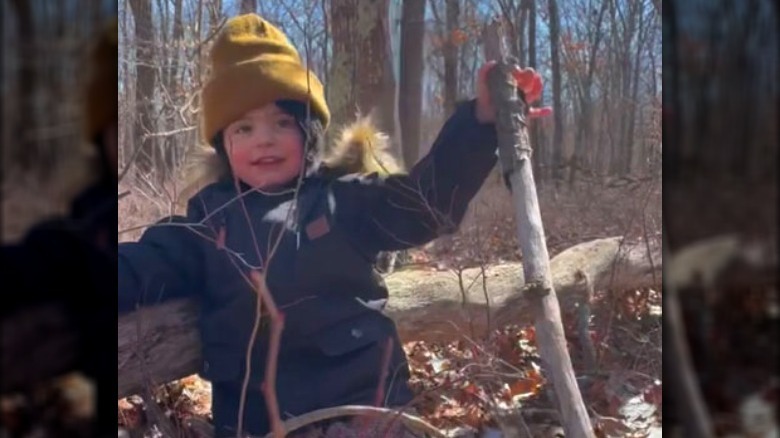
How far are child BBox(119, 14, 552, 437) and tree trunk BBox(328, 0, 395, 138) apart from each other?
3 cm

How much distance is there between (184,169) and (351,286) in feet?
0.98

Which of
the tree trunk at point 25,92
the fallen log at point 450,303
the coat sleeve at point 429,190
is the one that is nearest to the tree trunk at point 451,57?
the coat sleeve at point 429,190

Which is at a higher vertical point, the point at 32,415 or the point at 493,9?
the point at 493,9

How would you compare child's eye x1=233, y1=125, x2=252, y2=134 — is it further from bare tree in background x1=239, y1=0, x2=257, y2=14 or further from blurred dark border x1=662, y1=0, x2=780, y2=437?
blurred dark border x1=662, y1=0, x2=780, y2=437

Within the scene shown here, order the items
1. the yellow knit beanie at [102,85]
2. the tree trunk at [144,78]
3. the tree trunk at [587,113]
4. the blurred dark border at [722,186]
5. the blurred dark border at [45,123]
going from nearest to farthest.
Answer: the tree trunk at [587,113] → the tree trunk at [144,78] → the yellow knit beanie at [102,85] → the blurred dark border at [45,123] → the blurred dark border at [722,186]

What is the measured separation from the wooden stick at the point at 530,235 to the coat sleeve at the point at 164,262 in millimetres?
446

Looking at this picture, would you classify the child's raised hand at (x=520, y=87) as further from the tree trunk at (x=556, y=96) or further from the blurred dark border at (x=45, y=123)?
the blurred dark border at (x=45, y=123)

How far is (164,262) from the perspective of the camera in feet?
4.70

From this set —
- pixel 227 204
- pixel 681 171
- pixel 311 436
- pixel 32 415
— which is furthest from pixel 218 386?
pixel 681 171

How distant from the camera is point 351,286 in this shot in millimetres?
1387

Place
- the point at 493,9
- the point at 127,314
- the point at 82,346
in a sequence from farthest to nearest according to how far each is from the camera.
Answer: the point at 82,346
the point at 127,314
the point at 493,9

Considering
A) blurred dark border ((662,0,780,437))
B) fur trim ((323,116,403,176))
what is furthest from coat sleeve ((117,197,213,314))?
blurred dark border ((662,0,780,437))

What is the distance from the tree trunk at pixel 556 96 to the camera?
52.2 inches

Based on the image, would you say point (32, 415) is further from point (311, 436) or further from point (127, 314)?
point (311, 436)
